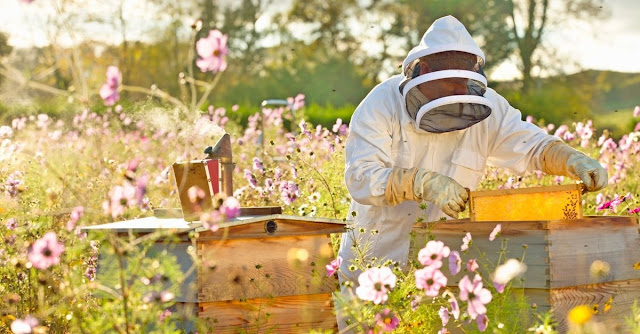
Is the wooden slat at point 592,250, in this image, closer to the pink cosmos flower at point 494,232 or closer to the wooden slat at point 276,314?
the pink cosmos flower at point 494,232

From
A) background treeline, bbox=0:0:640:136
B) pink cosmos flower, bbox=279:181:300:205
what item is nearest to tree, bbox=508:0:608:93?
background treeline, bbox=0:0:640:136

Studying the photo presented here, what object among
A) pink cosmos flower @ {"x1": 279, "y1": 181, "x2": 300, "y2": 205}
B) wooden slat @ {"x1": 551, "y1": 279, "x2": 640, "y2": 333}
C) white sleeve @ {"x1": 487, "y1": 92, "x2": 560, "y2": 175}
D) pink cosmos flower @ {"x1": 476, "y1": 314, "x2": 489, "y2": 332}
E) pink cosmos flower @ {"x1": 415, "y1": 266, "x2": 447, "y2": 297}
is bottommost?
wooden slat @ {"x1": 551, "y1": 279, "x2": 640, "y2": 333}

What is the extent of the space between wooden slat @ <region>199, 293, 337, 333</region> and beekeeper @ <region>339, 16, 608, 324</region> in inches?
15.9

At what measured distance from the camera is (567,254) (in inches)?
134

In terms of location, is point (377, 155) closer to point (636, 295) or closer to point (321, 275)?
point (321, 275)

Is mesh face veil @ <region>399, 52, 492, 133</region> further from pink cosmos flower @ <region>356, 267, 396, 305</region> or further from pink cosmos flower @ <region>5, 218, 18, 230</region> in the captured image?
pink cosmos flower @ <region>5, 218, 18, 230</region>

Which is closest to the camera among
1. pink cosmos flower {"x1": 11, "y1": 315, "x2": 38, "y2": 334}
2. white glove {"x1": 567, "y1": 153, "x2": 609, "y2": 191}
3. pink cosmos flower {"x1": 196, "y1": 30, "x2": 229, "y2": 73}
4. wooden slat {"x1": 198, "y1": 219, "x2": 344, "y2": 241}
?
pink cosmos flower {"x1": 11, "y1": 315, "x2": 38, "y2": 334}

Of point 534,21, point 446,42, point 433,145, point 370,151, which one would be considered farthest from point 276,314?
point 534,21

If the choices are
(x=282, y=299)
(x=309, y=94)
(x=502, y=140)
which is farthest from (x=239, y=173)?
(x=309, y=94)

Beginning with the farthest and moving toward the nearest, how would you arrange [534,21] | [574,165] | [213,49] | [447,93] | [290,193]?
[534,21], [290,193], [574,165], [447,93], [213,49]

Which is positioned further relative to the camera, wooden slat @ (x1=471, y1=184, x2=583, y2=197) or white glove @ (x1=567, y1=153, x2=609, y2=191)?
white glove @ (x1=567, y1=153, x2=609, y2=191)

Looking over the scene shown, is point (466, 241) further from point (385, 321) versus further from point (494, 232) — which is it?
point (385, 321)

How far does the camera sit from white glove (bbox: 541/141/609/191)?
408 centimetres

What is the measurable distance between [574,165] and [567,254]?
0.96m
